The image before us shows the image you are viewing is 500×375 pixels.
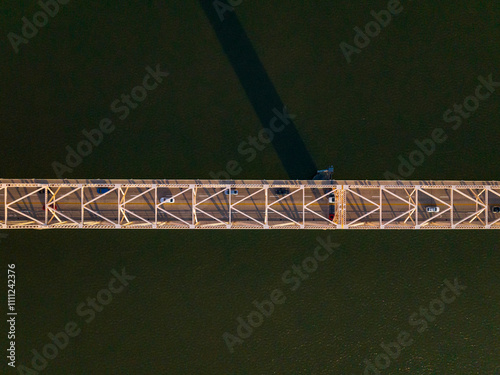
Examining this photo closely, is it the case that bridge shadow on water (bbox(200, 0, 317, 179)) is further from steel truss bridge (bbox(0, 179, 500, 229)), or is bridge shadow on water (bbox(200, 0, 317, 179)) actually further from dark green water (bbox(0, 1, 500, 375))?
steel truss bridge (bbox(0, 179, 500, 229))

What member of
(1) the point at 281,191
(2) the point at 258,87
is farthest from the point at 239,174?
(2) the point at 258,87

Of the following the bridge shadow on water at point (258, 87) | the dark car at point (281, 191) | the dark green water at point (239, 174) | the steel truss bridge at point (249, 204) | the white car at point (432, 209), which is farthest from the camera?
the bridge shadow on water at point (258, 87)

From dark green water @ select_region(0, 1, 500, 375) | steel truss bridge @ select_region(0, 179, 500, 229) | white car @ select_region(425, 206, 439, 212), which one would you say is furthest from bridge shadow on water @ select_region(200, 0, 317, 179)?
white car @ select_region(425, 206, 439, 212)

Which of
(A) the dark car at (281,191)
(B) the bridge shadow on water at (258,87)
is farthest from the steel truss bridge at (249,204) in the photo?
(B) the bridge shadow on water at (258,87)

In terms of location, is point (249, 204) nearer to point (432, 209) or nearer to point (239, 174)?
point (239, 174)

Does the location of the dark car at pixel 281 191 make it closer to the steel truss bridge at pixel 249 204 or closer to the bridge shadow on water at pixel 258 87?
the steel truss bridge at pixel 249 204
